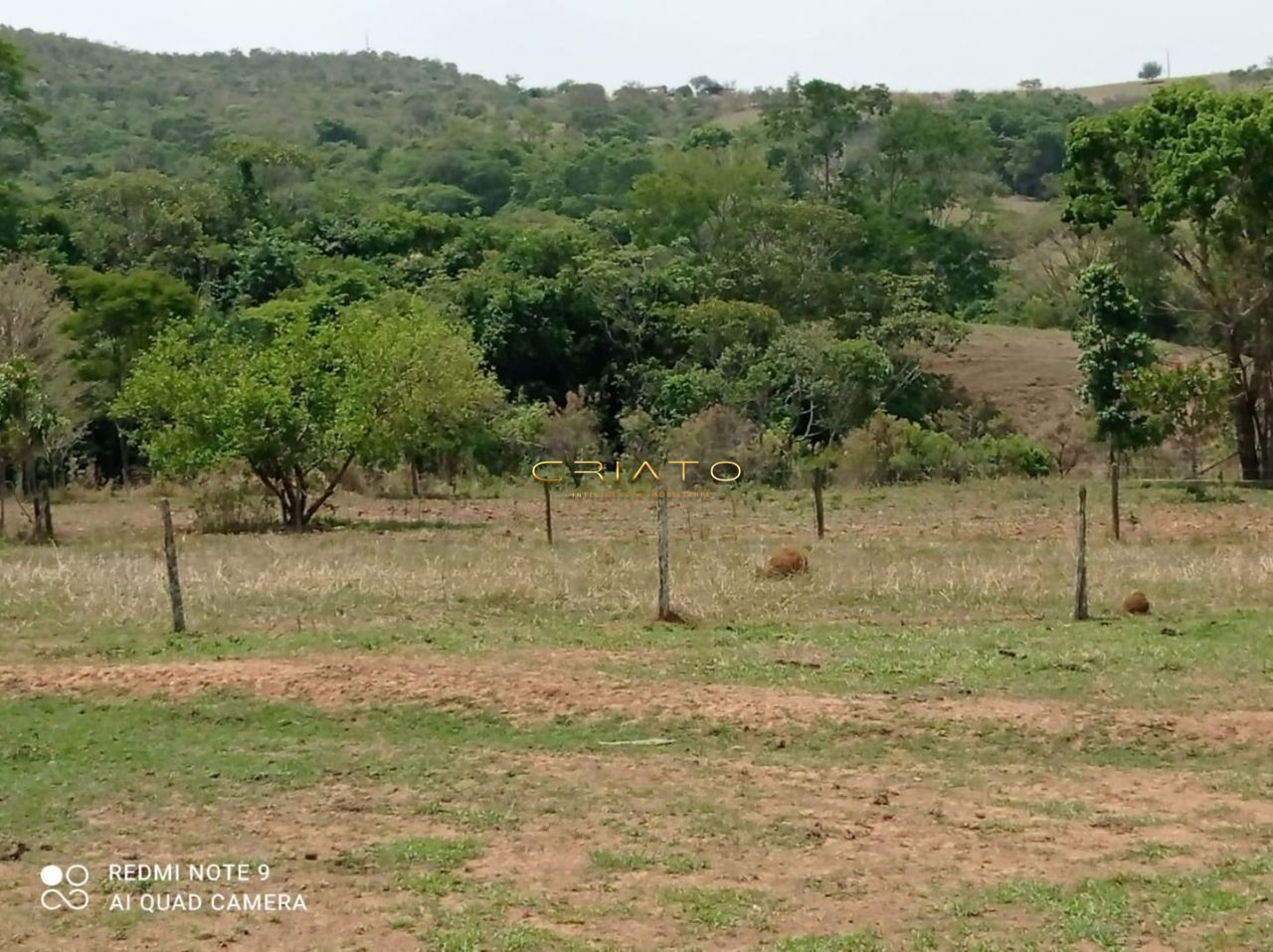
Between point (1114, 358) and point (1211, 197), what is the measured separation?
360 cm

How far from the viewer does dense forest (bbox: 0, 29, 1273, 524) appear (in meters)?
25.3

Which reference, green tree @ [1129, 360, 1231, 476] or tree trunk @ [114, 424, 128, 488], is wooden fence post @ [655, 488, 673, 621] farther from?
tree trunk @ [114, 424, 128, 488]

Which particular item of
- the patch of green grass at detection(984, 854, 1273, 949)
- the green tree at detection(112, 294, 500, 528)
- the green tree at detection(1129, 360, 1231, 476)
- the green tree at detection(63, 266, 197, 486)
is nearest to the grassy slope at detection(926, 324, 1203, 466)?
the green tree at detection(1129, 360, 1231, 476)

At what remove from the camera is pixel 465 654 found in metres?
12.5

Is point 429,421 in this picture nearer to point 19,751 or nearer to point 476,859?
point 19,751

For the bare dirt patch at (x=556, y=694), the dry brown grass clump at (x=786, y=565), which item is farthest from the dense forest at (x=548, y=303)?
the bare dirt patch at (x=556, y=694)

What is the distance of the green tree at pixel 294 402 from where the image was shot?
2395 cm

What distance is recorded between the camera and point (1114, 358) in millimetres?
29641

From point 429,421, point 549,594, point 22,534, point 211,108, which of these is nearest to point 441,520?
point 429,421

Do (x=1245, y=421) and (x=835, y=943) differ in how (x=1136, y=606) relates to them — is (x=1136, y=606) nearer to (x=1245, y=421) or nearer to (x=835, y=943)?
(x=835, y=943)

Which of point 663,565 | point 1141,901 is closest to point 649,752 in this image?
point 1141,901

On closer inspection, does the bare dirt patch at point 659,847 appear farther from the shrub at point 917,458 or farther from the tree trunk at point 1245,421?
the shrub at point 917,458

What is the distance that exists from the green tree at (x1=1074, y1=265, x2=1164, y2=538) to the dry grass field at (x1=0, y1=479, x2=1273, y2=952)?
11.3m

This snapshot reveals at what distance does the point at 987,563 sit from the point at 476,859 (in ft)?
36.7
